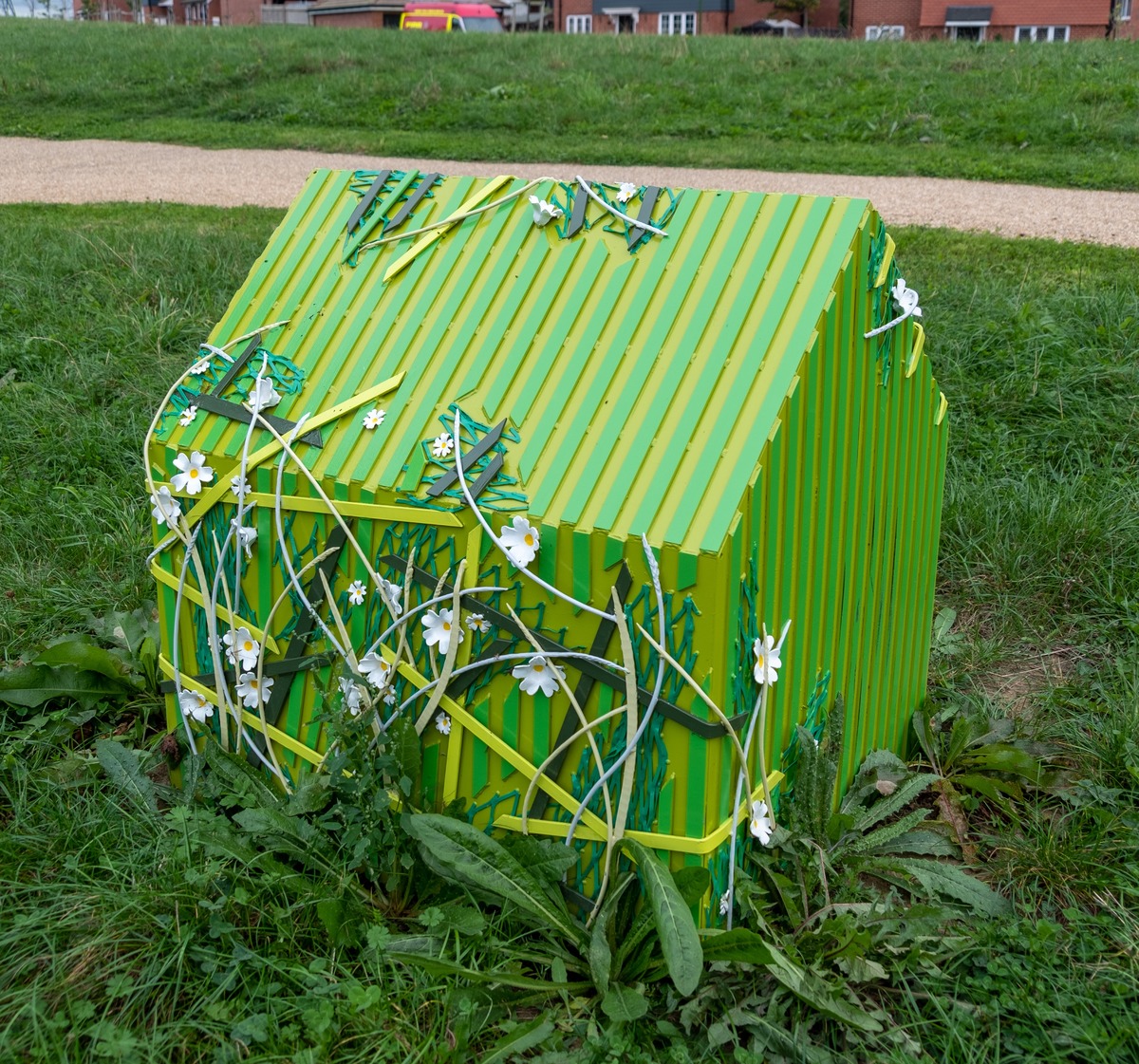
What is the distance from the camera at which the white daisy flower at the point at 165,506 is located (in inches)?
109

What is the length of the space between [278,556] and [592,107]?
434 inches

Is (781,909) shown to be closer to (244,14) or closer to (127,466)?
(127,466)

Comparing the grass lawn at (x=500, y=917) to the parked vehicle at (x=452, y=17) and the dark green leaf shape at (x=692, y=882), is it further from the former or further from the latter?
the parked vehicle at (x=452, y=17)

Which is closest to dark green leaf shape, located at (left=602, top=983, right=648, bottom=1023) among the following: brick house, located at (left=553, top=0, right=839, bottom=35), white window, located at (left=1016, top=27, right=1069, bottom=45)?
white window, located at (left=1016, top=27, right=1069, bottom=45)

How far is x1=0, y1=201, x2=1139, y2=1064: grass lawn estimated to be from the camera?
223cm

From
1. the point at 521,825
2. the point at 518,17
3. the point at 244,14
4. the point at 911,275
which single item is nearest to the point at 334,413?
the point at 521,825

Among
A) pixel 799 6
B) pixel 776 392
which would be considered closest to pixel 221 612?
pixel 776 392

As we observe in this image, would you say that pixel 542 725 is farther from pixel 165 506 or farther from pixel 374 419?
pixel 165 506

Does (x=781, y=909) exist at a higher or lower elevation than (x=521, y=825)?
lower

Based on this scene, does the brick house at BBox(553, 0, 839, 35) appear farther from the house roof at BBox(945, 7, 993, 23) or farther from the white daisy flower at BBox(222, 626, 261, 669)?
the white daisy flower at BBox(222, 626, 261, 669)

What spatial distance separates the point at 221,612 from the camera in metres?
2.80

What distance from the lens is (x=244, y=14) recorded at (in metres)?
41.1

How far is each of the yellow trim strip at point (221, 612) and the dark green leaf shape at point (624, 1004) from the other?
1.06m

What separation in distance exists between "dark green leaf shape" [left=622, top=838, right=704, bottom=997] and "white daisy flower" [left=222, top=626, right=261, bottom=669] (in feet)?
3.30
